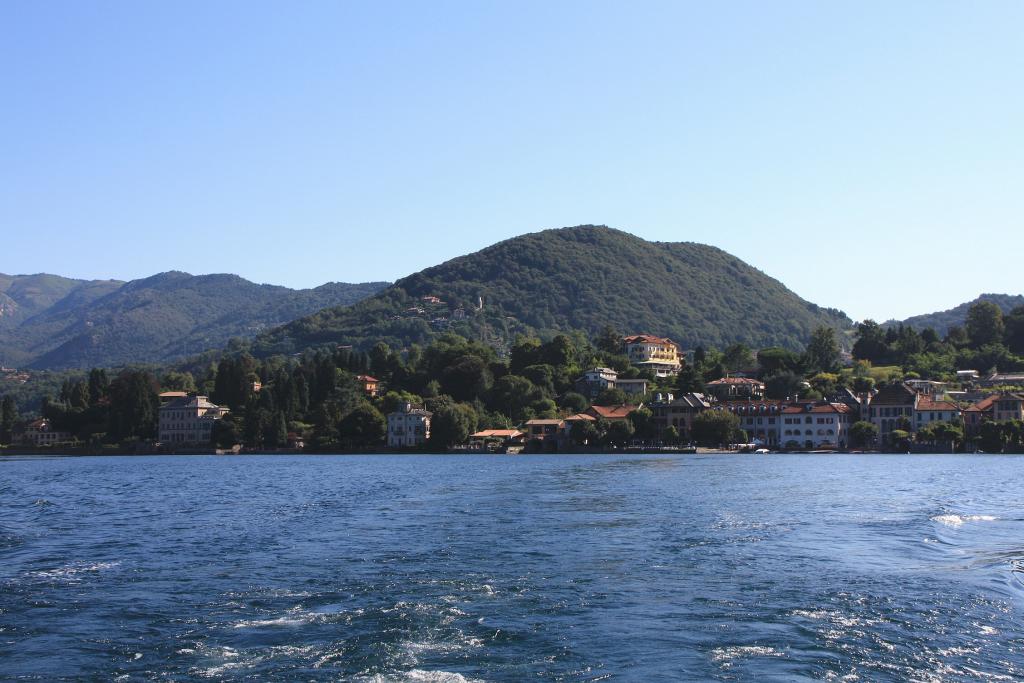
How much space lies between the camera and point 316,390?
464ft

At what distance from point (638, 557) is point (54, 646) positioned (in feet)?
49.1

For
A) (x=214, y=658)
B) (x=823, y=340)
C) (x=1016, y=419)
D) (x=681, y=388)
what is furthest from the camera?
(x=823, y=340)

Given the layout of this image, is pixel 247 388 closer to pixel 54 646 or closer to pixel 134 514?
pixel 134 514

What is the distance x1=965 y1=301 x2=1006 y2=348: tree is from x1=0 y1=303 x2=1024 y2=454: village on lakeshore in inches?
13.7

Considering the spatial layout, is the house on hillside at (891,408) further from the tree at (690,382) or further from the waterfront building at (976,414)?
the tree at (690,382)

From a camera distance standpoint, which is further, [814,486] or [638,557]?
[814,486]

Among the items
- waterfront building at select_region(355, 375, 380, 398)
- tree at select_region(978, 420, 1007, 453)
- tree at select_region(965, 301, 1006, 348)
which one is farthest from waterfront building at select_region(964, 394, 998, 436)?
waterfront building at select_region(355, 375, 380, 398)

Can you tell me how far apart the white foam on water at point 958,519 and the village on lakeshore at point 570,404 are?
2824 inches

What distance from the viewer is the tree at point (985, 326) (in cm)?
17125

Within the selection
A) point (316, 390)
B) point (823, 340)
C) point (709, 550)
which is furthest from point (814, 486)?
point (823, 340)

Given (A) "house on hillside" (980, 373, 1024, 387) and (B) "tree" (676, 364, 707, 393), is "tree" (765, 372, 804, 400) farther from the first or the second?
(A) "house on hillside" (980, 373, 1024, 387)

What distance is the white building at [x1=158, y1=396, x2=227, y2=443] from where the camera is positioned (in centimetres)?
13650

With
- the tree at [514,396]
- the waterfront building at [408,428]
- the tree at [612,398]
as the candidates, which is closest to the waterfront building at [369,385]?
the tree at [514,396]

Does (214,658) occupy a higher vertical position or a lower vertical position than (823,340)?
lower
